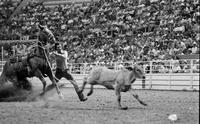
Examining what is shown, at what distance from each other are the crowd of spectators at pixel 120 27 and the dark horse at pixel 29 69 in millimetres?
7924

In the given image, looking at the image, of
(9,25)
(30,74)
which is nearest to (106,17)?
(9,25)

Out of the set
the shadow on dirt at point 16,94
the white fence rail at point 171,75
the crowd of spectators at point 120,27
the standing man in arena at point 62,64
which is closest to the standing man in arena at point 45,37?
the standing man in arena at point 62,64

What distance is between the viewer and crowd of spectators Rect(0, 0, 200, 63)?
71.3 feet

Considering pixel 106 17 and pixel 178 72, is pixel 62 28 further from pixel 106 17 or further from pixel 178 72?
pixel 178 72

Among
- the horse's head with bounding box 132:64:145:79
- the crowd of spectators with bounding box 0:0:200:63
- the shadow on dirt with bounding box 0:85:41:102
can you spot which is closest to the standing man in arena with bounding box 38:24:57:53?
the shadow on dirt with bounding box 0:85:41:102

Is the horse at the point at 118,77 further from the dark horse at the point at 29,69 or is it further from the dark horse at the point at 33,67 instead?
the dark horse at the point at 29,69

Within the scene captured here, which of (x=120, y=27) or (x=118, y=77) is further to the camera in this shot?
(x=120, y=27)

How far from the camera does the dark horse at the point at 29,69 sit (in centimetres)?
1381

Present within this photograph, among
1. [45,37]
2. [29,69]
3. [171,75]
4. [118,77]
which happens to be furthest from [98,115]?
[171,75]

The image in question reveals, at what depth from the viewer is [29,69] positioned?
1434cm

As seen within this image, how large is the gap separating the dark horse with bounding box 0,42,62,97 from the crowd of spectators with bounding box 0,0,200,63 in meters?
7.92

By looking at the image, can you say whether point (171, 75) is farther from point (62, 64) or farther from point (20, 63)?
point (62, 64)

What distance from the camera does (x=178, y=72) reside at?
20.2m

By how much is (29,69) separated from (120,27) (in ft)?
39.1
